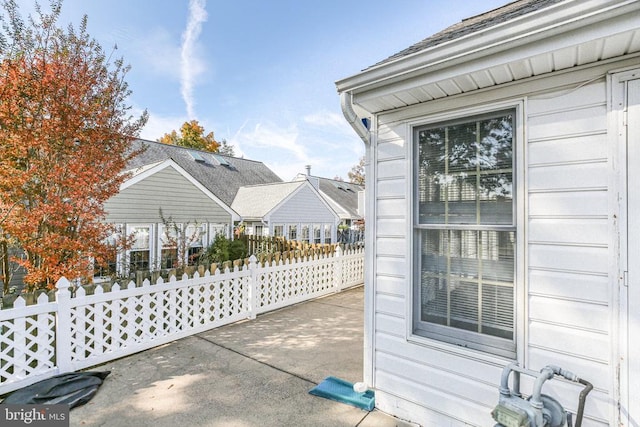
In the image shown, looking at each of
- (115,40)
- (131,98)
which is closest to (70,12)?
(115,40)

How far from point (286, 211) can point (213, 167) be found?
6185 mm

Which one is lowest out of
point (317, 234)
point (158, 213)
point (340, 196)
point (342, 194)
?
point (317, 234)

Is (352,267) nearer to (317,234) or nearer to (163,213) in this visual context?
(163,213)

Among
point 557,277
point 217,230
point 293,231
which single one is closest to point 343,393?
point 557,277

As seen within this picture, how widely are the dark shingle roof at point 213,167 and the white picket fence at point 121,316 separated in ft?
28.3

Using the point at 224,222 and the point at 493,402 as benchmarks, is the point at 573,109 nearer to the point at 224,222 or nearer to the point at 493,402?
the point at 493,402

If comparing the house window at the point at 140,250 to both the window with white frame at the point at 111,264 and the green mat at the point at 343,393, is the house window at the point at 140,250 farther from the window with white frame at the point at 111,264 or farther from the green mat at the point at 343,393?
the green mat at the point at 343,393

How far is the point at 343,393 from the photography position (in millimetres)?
3076

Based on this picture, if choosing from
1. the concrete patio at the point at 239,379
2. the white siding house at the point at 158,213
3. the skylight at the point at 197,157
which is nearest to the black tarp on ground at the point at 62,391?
the concrete patio at the point at 239,379

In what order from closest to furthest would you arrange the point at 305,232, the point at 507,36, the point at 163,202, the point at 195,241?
the point at 507,36 → the point at 163,202 → the point at 195,241 → the point at 305,232

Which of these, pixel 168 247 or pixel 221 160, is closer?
pixel 168 247

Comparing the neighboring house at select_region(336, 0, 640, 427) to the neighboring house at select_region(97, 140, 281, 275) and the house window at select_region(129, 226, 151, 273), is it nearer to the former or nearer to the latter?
the neighboring house at select_region(97, 140, 281, 275)

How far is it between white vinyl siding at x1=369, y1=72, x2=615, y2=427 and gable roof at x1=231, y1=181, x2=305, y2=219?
36.8ft

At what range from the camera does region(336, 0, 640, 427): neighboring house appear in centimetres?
183
